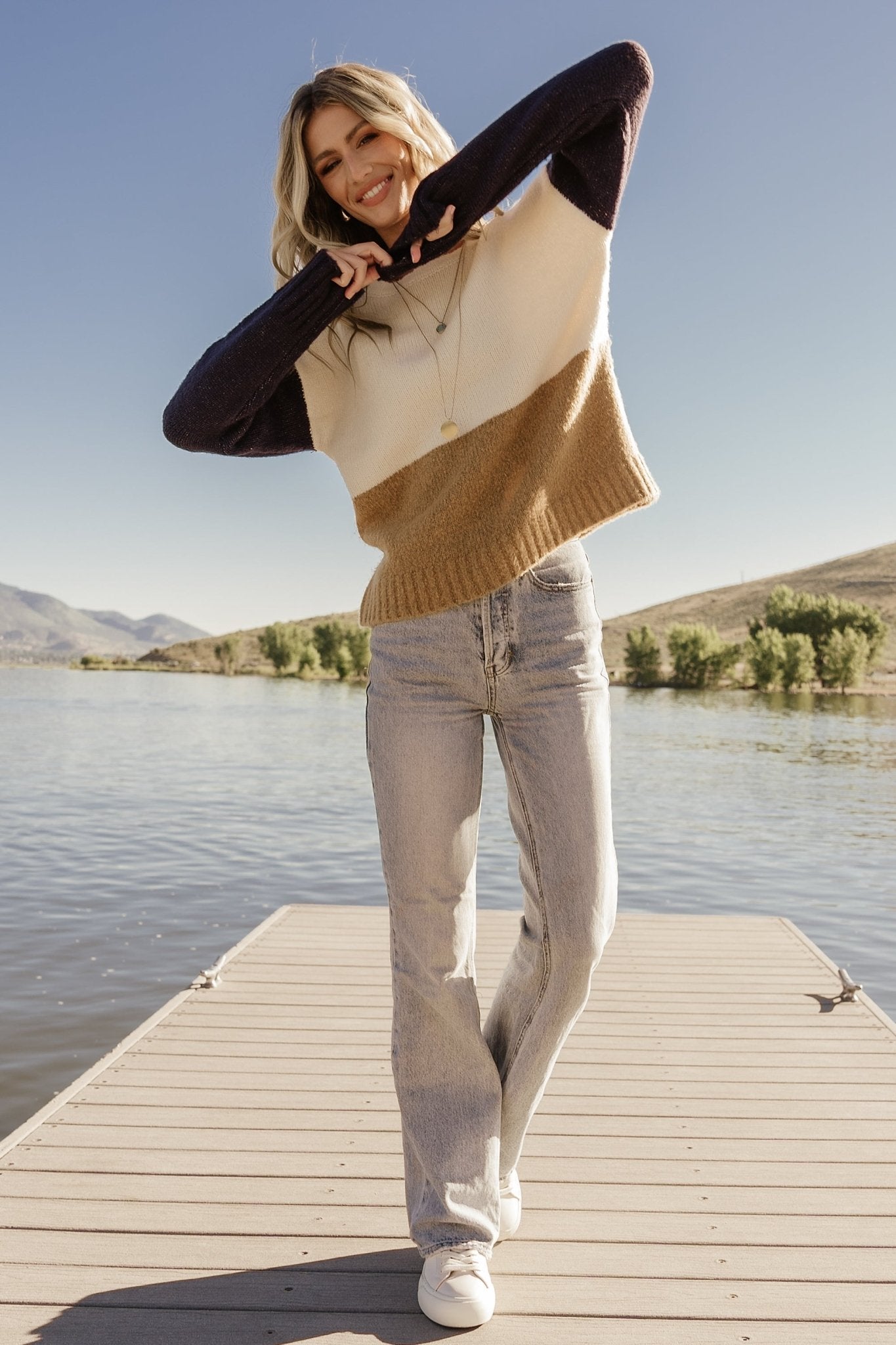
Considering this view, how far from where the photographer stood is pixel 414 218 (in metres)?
1.90

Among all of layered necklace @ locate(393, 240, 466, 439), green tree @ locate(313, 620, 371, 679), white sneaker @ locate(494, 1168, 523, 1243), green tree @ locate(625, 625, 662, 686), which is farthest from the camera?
green tree @ locate(313, 620, 371, 679)

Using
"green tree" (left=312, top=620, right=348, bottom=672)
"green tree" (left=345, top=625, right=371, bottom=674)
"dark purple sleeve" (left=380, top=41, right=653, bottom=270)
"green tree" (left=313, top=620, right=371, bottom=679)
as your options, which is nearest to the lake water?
"dark purple sleeve" (left=380, top=41, right=653, bottom=270)

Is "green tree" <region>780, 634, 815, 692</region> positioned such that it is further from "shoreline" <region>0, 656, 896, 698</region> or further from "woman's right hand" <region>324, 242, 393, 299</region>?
"woman's right hand" <region>324, 242, 393, 299</region>

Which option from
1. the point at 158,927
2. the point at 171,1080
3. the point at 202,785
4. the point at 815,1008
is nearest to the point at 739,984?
the point at 815,1008

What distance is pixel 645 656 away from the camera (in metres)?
66.9

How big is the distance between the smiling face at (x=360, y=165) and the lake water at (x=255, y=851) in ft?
12.9

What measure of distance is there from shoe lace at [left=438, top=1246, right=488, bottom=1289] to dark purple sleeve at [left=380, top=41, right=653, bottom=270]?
1.83 metres

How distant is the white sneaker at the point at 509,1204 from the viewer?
2244 millimetres

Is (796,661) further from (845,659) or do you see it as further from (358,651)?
(358,651)

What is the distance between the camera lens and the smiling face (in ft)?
6.51

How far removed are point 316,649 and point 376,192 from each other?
77.9 metres

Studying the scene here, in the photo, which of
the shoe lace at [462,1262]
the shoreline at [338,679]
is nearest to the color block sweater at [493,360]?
the shoe lace at [462,1262]

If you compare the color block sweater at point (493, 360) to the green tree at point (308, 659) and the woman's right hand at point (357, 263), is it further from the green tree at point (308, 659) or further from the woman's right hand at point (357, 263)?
the green tree at point (308, 659)

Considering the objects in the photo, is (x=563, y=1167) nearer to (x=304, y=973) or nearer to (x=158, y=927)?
(x=304, y=973)
